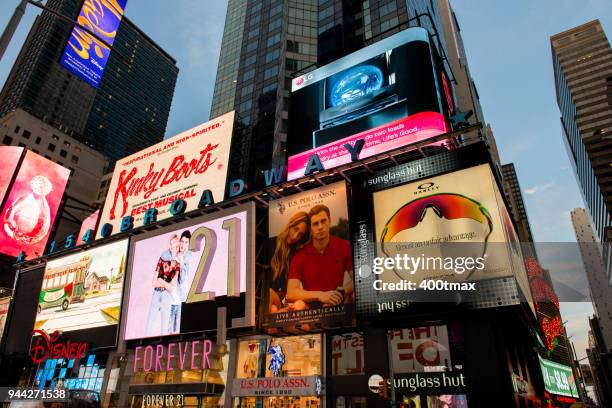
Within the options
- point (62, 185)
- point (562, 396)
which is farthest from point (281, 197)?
point (62, 185)

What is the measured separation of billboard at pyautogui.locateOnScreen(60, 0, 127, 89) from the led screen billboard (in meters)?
37.5

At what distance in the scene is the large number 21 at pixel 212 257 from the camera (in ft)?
88.2

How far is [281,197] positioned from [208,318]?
29.8 ft

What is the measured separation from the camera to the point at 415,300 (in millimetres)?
20766

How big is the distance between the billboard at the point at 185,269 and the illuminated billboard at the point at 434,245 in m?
8.15

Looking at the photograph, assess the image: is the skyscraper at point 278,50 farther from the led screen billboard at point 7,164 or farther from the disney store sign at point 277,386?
the disney store sign at point 277,386

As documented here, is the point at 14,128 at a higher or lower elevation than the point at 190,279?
higher

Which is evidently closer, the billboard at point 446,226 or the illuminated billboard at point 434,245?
the illuminated billboard at point 434,245

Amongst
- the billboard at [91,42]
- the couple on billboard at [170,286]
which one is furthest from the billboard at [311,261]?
the billboard at [91,42]

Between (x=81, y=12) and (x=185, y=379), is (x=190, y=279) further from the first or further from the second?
(x=81, y=12)

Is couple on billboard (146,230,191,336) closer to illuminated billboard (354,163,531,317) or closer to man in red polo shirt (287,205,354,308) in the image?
man in red polo shirt (287,205,354,308)

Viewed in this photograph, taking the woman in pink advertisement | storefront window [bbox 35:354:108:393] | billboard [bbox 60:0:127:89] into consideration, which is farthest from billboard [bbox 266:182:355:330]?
storefront window [bbox 35:354:108:393]

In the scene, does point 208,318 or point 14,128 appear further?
point 14,128

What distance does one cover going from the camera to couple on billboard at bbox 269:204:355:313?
23.5 m
